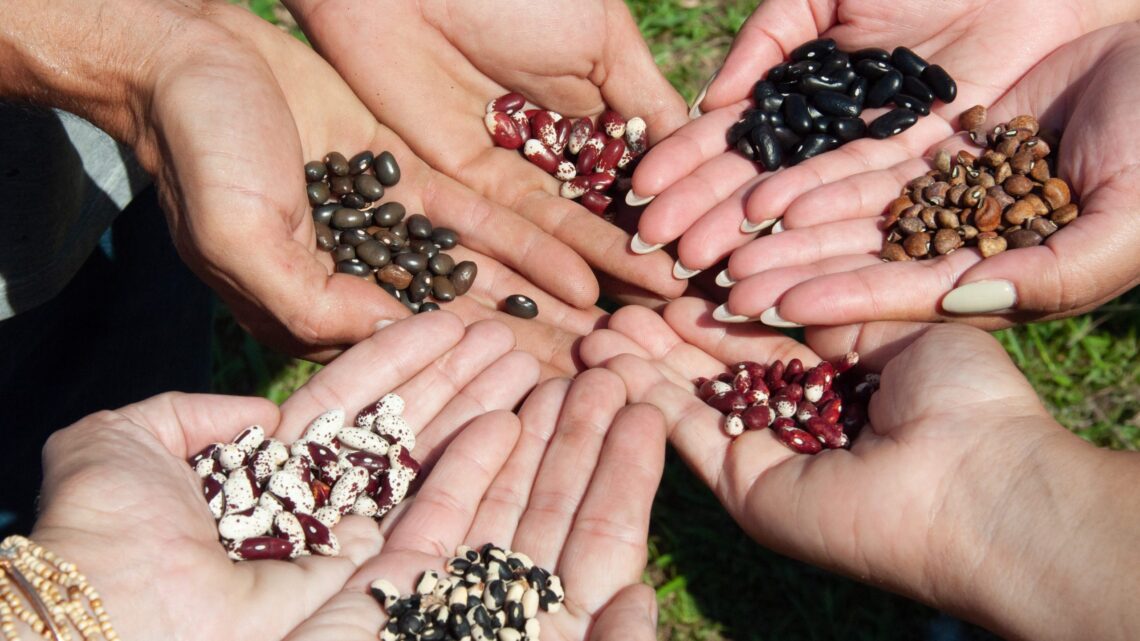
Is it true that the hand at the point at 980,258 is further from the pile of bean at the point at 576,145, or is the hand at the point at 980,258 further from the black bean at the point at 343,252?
the black bean at the point at 343,252

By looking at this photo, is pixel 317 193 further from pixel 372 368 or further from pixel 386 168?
pixel 372 368

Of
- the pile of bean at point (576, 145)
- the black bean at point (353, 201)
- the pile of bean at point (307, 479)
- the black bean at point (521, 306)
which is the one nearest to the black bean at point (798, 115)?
the pile of bean at point (576, 145)

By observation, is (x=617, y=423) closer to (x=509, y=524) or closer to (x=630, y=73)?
(x=509, y=524)

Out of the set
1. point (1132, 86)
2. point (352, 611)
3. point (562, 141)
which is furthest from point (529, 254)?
point (1132, 86)

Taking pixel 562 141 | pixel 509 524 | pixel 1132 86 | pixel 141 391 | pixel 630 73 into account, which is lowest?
pixel 141 391

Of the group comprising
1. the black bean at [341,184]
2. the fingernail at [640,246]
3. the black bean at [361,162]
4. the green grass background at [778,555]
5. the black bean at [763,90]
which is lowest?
the green grass background at [778,555]

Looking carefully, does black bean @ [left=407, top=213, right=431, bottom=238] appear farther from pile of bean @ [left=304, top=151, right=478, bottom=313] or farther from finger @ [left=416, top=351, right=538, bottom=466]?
finger @ [left=416, top=351, right=538, bottom=466]
